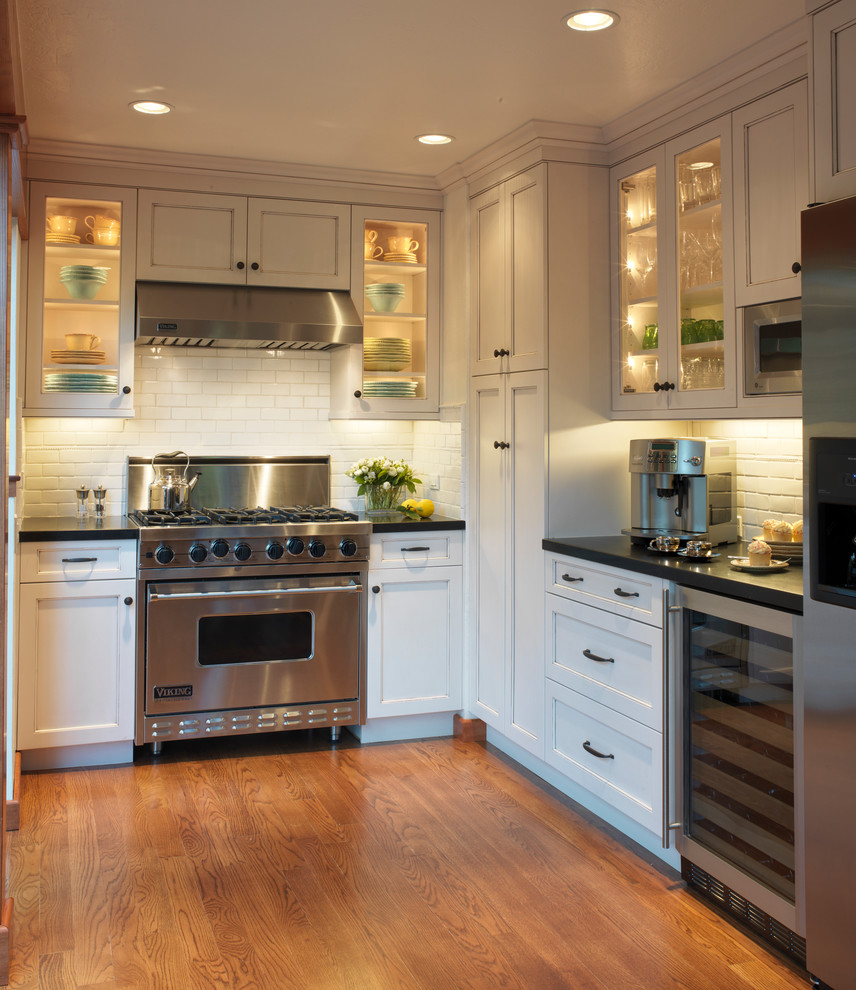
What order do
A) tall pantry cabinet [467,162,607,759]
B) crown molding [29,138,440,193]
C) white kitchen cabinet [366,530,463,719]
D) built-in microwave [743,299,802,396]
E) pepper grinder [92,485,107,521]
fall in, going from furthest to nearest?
1. pepper grinder [92,485,107,521]
2. white kitchen cabinet [366,530,463,719]
3. crown molding [29,138,440,193]
4. tall pantry cabinet [467,162,607,759]
5. built-in microwave [743,299,802,396]

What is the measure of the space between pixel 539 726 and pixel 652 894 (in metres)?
0.97

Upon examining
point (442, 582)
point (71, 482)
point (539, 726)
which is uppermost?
point (71, 482)

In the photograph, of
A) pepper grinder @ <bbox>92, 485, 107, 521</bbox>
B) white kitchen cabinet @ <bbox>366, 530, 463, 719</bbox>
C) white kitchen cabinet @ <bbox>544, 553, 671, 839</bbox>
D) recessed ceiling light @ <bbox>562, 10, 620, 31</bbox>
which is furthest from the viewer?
pepper grinder @ <bbox>92, 485, 107, 521</bbox>

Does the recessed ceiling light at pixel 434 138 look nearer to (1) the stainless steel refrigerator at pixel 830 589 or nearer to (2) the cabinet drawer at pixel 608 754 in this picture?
(1) the stainless steel refrigerator at pixel 830 589

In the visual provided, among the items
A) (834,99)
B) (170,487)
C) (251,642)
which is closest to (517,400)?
(251,642)

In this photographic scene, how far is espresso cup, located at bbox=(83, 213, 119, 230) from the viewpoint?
4137 millimetres

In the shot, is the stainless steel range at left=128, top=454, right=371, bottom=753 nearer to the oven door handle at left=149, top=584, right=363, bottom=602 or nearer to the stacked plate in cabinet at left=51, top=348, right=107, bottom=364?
the oven door handle at left=149, top=584, right=363, bottom=602

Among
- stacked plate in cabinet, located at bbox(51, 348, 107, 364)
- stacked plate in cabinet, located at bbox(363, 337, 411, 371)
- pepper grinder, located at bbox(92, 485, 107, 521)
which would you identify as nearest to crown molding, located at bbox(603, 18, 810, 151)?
stacked plate in cabinet, located at bbox(363, 337, 411, 371)

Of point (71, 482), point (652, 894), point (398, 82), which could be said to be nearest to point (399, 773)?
point (652, 894)

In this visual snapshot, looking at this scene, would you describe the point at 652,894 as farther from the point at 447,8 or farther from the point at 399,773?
the point at 447,8

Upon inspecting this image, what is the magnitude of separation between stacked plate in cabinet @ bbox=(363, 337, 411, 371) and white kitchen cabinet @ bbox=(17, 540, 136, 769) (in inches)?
55.2

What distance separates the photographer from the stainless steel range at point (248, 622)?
12.9 feet

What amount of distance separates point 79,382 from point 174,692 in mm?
1390

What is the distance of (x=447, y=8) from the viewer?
2.70 m
